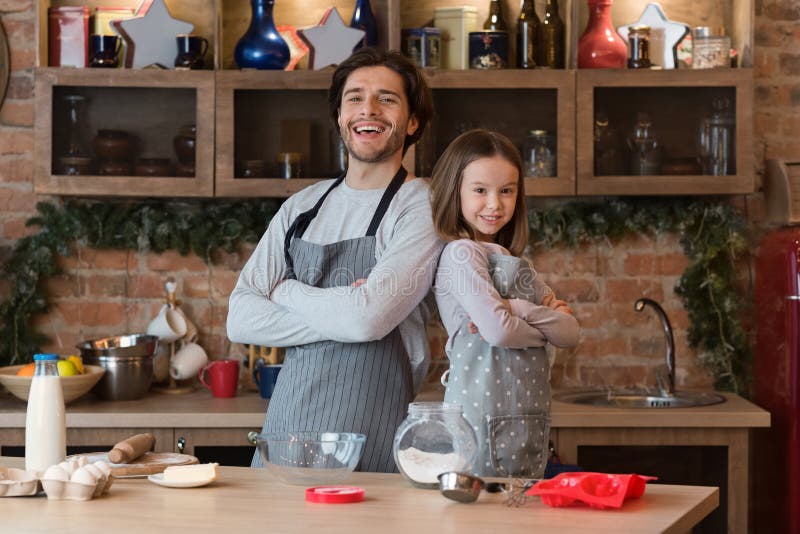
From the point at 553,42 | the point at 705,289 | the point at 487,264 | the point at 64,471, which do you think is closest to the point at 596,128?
the point at 553,42

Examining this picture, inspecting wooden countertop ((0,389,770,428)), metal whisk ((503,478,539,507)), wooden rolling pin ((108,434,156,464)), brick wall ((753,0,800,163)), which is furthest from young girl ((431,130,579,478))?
brick wall ((753,0,800,163))

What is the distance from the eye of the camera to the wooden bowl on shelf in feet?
10.9

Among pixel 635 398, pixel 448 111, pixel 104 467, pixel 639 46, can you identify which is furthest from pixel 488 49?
pixel 104 467

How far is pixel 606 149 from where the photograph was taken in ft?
11.8

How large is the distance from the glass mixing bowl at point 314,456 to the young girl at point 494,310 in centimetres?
42

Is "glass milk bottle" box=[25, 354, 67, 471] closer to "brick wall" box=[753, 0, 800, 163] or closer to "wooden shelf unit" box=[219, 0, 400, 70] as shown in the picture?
"wooden shelf unit" box=[219, 0, 400, 70]

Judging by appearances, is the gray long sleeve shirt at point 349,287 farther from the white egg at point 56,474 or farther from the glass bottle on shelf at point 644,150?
the glass bottle on shelf at point 644,150

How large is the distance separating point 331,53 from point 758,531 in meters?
2.19

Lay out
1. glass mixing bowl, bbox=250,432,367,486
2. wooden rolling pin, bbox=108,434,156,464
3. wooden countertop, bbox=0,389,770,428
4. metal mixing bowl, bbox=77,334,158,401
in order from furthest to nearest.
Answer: metal mixing bowl, bbox=77,334,158,401, wooden countertop, bbox=0,389,770,428, wooden rolling pin, bbox=108,434,156,464, glass mixing bowl, bbox=250,432,367,486

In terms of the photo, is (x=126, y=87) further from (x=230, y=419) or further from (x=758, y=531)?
(x=758, y=531)

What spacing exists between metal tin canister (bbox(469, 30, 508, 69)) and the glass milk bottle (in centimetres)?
206

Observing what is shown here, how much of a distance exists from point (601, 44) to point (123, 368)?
1887mm

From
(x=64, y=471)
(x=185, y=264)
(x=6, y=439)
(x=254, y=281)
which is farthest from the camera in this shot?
(x=185, y=264)

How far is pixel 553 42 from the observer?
12.1 ft
